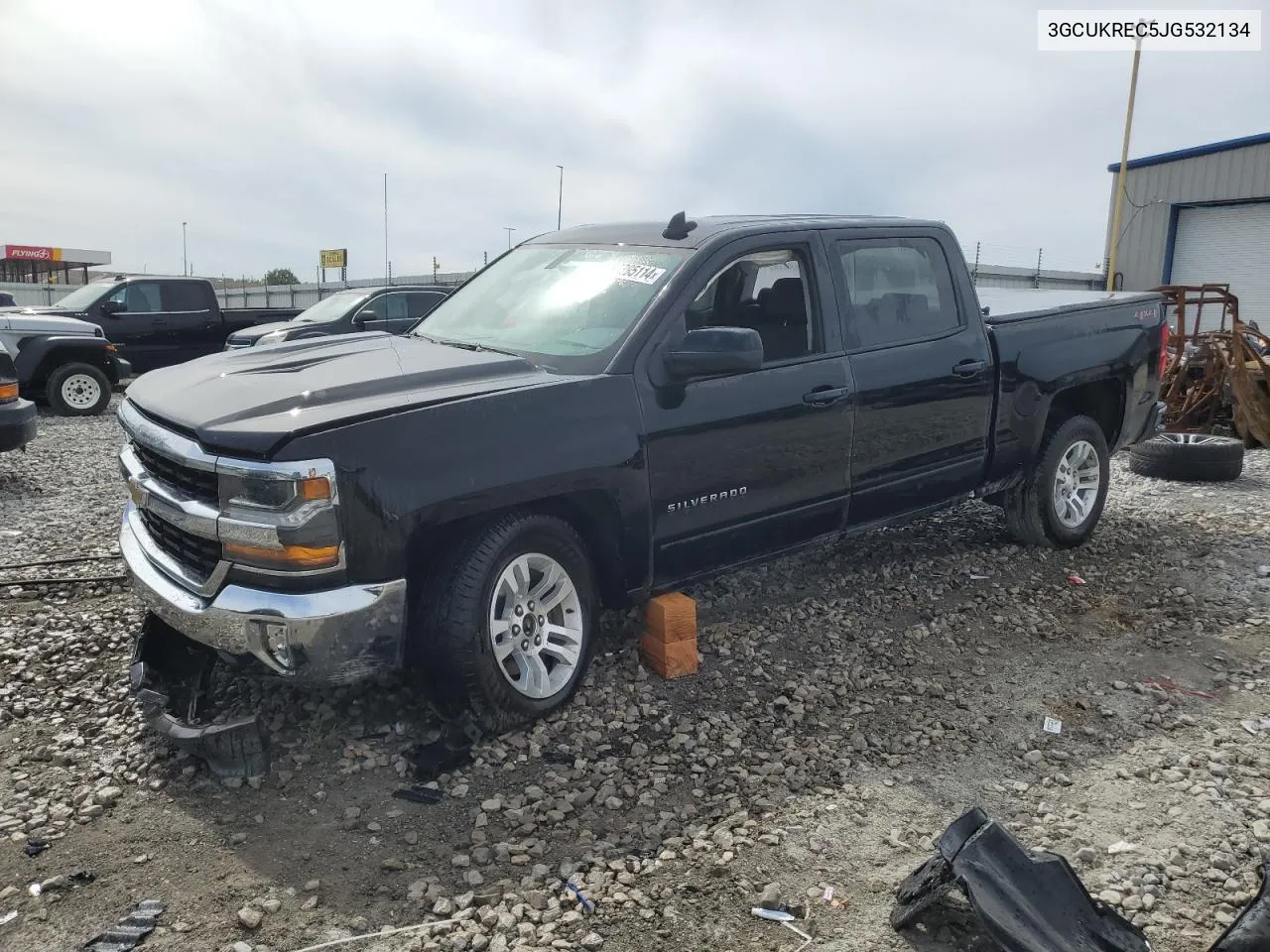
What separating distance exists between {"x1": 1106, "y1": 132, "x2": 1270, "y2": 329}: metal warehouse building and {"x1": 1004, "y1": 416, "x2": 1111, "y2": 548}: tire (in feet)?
65.3

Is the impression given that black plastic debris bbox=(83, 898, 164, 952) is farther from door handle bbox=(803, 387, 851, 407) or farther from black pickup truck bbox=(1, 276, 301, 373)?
black pickup truck bbox=(1, 276, 301, 373)

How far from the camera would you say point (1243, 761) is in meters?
3.70

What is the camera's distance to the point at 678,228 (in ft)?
14.8

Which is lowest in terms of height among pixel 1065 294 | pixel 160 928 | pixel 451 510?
pixel 160 928

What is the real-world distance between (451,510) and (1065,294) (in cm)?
487

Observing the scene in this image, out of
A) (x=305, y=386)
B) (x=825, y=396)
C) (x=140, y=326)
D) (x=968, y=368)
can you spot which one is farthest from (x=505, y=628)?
(x=140, y=326)

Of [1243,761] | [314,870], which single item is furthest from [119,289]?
[1243,761]

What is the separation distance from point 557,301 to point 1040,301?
3.57m

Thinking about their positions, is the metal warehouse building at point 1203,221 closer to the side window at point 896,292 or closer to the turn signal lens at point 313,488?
the side window at point 896,292

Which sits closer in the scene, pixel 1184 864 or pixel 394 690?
pixel 1184 864

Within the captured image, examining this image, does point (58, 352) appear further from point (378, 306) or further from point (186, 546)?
point (186, 546)

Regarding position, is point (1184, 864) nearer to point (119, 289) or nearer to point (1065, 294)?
point (1065, 294)

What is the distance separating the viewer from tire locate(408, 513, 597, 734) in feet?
11.4

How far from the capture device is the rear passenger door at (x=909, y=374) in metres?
4.77
